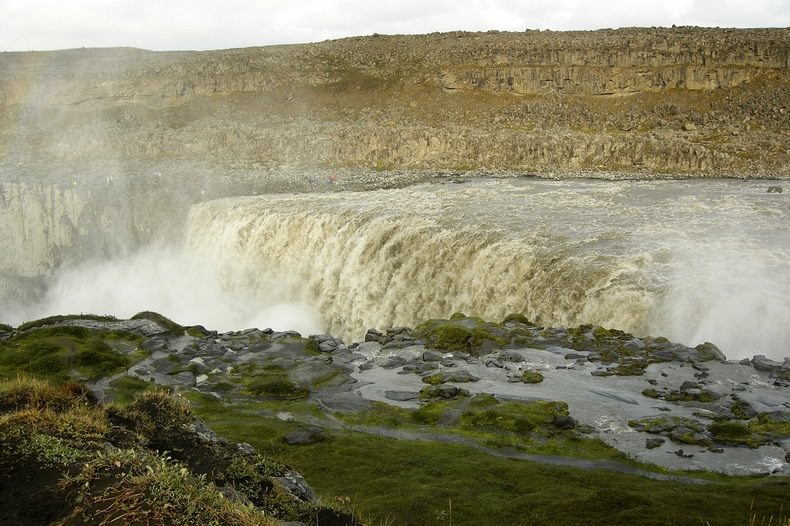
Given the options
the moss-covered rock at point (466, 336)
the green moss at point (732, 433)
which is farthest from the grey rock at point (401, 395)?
the green moss at point (732, 433)

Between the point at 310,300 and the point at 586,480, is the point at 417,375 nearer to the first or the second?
the point at 586,480

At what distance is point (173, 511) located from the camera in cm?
734

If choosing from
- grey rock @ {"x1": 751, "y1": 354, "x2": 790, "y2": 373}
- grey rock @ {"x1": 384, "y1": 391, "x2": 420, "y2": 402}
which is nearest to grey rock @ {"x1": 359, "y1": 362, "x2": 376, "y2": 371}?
grey rock @ {"x1": 384, "y1": 391, "x2": 420, "y2": 402}

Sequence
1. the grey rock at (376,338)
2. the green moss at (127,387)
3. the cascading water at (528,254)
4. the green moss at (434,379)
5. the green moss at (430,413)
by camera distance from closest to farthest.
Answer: the green moss at (430,413) < the green moss at (127,387) < the green moss at (434,379) < the cascading water at (528,254) < the grey rock at (376,338)

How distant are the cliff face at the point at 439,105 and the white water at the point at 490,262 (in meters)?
12.0

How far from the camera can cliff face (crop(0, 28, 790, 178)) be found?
6455cm

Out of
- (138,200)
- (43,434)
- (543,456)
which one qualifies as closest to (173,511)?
(43,434)

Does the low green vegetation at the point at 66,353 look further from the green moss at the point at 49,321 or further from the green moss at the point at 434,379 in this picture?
the green moss at the point at 434,379

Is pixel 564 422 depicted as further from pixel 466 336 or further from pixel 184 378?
pixel 184 378

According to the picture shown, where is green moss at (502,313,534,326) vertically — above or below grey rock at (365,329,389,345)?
above

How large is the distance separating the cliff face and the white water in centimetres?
1200

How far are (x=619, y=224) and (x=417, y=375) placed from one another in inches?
710

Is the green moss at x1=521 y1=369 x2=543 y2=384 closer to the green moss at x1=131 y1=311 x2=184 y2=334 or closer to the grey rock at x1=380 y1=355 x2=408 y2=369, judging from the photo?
the grey rock at x1=380 y1=355 x2=408 y2=369

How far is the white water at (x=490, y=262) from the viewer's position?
26266 mm
